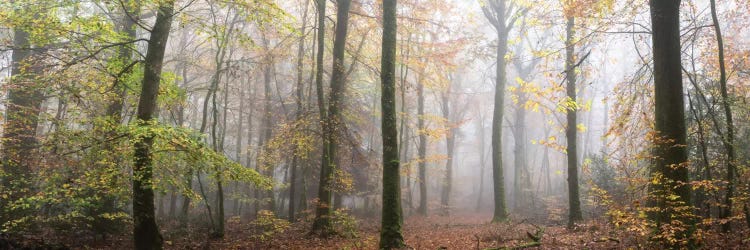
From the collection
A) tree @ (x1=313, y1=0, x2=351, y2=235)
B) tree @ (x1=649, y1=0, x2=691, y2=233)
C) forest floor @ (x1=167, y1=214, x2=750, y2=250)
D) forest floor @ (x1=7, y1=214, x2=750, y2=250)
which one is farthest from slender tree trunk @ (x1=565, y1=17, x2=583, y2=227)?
tree @ (x1=313, y1=0, x2=351, y2=235)

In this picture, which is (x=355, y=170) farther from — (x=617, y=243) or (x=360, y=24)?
(x=617, y=243)

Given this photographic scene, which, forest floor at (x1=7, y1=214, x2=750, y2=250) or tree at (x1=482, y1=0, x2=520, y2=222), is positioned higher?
tree at (x1=482, y1=0, x2=520, y2=222)

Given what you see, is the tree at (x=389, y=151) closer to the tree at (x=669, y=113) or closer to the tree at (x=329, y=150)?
the tree at (x=329, y=150)

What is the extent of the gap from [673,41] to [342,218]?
961 centimetres

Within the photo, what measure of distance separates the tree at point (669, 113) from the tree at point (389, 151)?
4.98 meters

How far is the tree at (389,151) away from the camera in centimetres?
950

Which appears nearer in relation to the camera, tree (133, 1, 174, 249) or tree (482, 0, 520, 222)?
tree (133, 1, 174, 249)

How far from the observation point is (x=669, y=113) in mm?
7273

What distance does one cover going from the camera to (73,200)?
367 inches

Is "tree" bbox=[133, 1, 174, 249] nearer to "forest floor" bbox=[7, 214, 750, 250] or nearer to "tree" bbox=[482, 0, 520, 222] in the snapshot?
"forest floor" bbox=[7, 214, 750, 250]

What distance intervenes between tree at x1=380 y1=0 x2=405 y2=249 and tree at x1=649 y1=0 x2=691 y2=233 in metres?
4.98

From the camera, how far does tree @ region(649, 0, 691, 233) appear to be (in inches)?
280

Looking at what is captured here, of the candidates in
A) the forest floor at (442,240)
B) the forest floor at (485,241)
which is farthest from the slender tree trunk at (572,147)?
the forest floor at (442,240)

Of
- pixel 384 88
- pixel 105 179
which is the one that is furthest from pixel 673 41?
pixel 105 179
